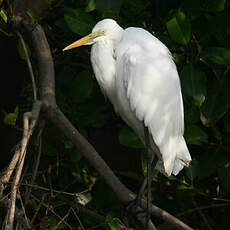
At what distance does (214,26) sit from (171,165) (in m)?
0.60

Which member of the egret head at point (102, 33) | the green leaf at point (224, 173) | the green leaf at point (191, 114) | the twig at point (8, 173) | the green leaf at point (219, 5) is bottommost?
the green leaf at point (224, 173)

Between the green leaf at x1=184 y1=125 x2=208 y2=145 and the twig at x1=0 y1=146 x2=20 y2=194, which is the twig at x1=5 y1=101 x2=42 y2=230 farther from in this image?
the green leaf at x1=184 y1=125 x2=208 y2=145

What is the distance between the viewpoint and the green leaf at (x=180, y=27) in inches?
74.4

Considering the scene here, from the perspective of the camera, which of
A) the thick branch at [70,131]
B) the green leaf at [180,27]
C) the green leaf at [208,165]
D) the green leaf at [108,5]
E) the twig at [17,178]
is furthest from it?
the green leaf at [208,165]

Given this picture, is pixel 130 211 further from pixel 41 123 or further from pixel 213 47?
pixel 213 47

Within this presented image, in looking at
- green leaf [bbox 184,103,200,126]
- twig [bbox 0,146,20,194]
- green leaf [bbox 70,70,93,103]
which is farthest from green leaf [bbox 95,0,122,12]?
twig [bbox 0,146,20,194]

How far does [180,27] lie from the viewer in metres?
1.91

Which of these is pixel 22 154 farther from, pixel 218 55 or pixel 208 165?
pixel 208 165

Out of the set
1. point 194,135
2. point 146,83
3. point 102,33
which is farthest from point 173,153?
point 102,33

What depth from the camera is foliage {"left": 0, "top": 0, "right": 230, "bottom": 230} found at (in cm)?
196

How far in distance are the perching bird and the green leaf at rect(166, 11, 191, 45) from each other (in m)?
0.10

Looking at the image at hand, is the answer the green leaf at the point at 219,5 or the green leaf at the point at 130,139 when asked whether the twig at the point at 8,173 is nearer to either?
the green leaf at the point at 130,139

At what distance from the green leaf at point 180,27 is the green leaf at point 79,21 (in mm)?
349

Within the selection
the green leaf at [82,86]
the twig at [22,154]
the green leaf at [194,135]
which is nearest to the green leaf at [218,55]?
the green leaf at [194,135]
